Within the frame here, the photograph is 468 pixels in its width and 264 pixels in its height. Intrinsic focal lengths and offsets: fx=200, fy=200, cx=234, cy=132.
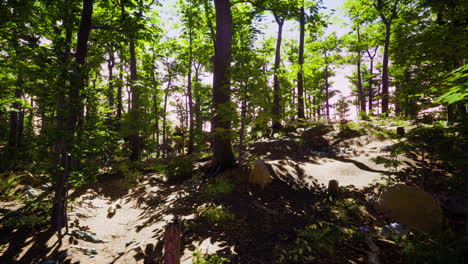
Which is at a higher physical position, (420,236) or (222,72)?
(222,72)

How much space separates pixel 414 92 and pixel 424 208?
2.76 m

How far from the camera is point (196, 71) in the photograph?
26.5 m

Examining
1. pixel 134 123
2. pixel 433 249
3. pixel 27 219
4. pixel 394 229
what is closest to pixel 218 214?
pixel 394 229

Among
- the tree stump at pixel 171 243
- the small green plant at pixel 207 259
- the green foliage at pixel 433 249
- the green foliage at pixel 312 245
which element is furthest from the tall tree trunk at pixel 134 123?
the green foliage at pixel 433 249

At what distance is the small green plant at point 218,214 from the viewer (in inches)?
215

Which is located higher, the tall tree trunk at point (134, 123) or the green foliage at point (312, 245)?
the tall tree trunk at point (134, 123)

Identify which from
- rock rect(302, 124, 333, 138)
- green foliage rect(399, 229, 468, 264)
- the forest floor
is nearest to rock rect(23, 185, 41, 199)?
the forest floor

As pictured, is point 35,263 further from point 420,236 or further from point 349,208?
point 420,236

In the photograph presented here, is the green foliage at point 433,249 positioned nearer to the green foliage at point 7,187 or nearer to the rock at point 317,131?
the rock at point 317,131

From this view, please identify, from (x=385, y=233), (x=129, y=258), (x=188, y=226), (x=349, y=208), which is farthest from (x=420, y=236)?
(x=129, y=258)

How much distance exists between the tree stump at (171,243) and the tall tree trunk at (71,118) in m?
3.25

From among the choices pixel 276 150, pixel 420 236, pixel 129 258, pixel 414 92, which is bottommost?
pixel 129 258

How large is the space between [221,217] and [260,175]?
2.26 meters

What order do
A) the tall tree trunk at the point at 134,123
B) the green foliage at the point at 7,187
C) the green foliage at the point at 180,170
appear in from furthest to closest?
the tall tree trunk at the point at 134,123
the green foliage at the point at 180,170
the green foliage at the point at 7,187
